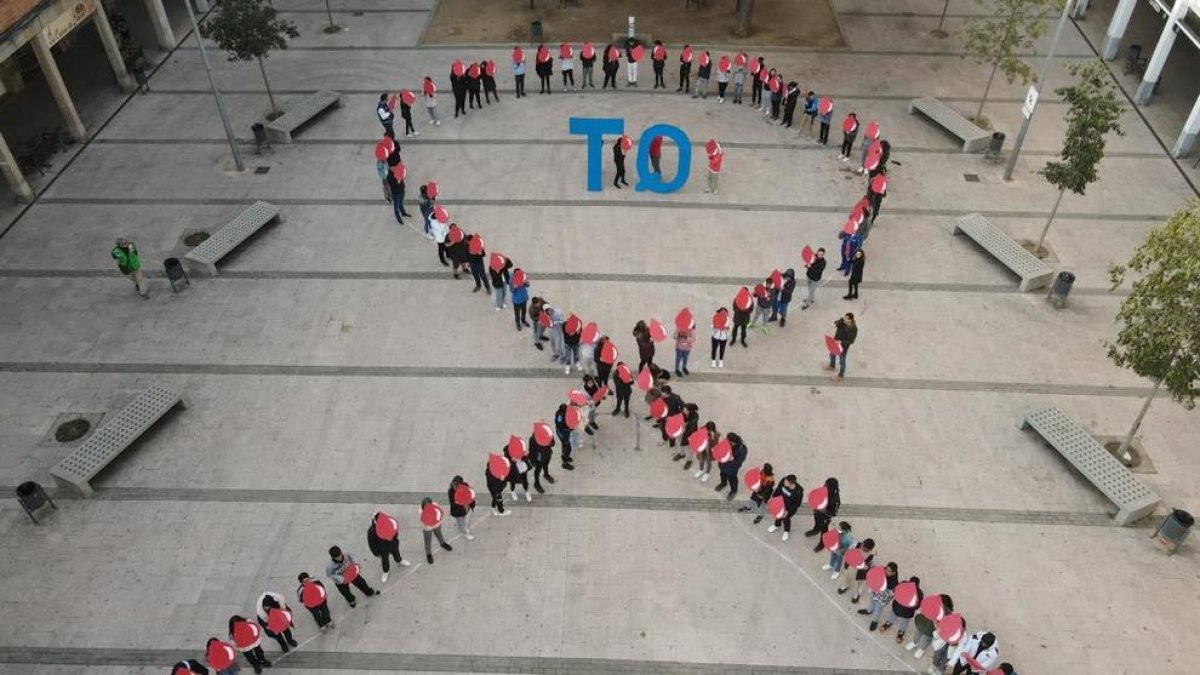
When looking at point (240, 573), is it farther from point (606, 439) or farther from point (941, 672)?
point (941, 672)

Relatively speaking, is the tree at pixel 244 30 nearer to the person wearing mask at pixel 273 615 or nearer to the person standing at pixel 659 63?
the person standing at pixel 659 63

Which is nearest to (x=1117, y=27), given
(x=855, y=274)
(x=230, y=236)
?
(x=855, y=274)

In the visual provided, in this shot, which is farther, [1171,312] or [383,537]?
[1171,312]

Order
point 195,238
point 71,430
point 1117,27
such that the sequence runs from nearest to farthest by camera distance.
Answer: point 71,430 → point 195,238 → point 1117,27

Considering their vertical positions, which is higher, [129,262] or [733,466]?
[129,262]

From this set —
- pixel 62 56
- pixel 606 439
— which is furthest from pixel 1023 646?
pixel 62 56

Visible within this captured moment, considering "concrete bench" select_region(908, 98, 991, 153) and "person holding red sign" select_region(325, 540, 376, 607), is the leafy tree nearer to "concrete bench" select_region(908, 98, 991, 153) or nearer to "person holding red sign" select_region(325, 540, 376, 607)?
"concrete bench" select_region(908, 98, 991, 153)

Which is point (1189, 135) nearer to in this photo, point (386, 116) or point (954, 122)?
point (954, 122)

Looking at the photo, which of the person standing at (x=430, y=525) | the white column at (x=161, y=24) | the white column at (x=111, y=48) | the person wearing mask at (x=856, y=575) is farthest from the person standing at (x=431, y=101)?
the person wearing mask at (x=856, y=575)
